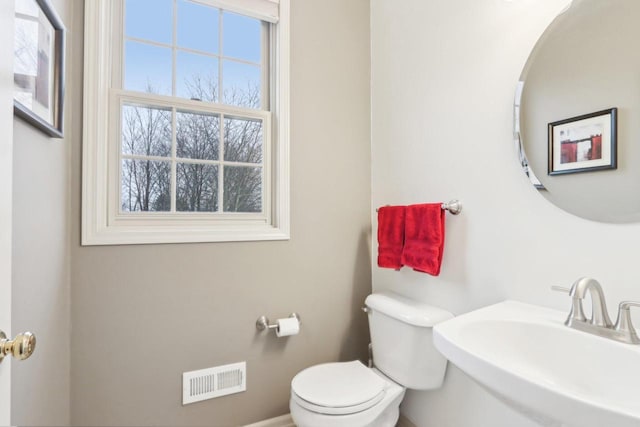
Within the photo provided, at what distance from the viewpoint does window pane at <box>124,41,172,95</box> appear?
150cm

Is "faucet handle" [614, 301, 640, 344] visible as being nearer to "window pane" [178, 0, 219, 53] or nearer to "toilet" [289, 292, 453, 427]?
"toilet" [289, 292, 453, 427]

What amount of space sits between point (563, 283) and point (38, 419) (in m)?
1.71

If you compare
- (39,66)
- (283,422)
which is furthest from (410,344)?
(39,66)

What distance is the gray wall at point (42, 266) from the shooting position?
0.86 metres

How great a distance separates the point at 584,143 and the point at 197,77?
168 centimetres

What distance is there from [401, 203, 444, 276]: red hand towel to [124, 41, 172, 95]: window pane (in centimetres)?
136

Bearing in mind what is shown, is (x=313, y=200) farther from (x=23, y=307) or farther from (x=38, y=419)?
(x=38, y=419)

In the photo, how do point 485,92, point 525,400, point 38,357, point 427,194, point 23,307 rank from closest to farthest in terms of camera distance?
point 525,400, point 23,307, point 38,357, point 485,92, point 427,194

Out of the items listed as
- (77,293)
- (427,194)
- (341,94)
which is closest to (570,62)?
(427,194)

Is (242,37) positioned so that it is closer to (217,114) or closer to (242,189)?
(217,114)

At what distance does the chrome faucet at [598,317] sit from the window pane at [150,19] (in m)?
1.97

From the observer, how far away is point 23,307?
89cm

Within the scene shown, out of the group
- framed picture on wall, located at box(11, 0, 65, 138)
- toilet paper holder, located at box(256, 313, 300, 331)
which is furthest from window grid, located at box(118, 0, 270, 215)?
toilet paper holder, located at box(256, 313, 300, 331)

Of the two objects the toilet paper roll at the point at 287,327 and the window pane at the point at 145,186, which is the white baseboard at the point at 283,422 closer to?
the toilet paper roll at the point at 287,327
